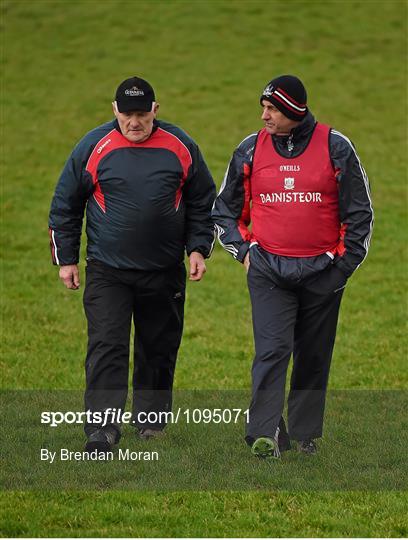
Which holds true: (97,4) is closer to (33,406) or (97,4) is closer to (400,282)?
(400,282)

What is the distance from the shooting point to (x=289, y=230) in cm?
782

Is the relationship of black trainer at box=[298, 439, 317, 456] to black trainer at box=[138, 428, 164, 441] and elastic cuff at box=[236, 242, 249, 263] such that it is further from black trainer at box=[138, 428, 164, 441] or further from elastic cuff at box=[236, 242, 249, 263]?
elastic cuff at box=[236, 242, 249, 263]

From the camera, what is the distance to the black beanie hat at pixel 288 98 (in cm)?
770

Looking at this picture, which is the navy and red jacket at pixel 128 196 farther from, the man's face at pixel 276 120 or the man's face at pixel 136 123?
the man's face at pixel 276 120

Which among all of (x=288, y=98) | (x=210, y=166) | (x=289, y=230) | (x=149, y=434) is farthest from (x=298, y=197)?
(x=210, y=166)

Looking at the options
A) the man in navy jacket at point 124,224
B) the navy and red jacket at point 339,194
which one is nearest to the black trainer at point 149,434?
the man in navy jacket at point 124,224

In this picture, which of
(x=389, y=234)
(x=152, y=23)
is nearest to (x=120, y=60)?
(x=152, y=23)

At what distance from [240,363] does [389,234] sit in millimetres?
5914

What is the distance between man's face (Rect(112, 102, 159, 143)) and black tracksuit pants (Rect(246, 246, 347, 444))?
3.42ft

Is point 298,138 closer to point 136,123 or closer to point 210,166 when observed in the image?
point 136,123

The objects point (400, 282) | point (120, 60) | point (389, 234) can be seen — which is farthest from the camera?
point (120, 60)

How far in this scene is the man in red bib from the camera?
775 centimetres

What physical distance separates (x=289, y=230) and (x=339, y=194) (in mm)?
387

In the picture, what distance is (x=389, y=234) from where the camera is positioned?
1698 centimetres
